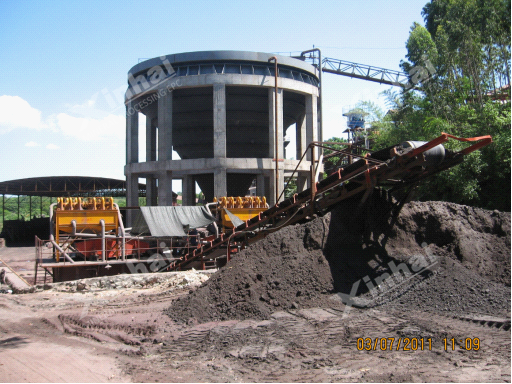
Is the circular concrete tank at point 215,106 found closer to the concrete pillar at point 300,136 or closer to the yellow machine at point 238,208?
the concrete pillar at point 300,136

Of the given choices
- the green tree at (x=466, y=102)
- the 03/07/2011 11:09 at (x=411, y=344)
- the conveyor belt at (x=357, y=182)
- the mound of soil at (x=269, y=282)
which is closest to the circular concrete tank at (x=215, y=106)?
the green tree at (x=466, y=102)

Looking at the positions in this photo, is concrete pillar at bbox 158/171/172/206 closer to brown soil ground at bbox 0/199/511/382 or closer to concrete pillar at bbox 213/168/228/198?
concrete pillar at bbox 213/168/228/198

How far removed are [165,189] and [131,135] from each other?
6405 mm

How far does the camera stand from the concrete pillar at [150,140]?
3531 cm

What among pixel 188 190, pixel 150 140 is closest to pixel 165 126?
pixel 188 190

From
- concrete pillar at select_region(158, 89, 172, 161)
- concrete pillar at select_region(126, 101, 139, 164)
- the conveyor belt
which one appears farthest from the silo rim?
the conveyor belt

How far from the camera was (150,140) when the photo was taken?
36031 mm

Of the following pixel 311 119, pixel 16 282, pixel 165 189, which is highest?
pixel 311 119

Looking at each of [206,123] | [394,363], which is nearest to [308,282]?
[394,363]

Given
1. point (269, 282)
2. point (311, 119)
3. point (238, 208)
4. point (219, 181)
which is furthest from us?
point (311, 119)

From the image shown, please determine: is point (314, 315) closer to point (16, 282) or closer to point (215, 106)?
point (16, 282)

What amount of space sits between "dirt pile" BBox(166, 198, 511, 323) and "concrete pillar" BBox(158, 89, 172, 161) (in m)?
21.3

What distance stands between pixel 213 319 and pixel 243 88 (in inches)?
990

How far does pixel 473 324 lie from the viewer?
698 centimetres
